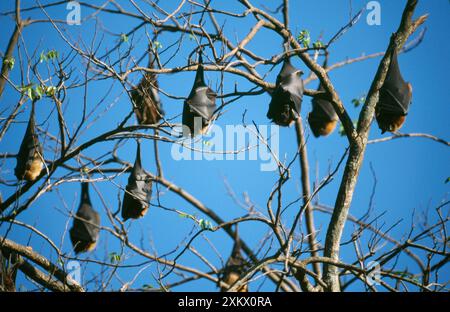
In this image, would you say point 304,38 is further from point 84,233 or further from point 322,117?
point 84,233

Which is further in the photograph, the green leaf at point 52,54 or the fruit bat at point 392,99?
the fruit bat at point 392,99

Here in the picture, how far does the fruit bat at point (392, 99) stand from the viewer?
8.56 metres

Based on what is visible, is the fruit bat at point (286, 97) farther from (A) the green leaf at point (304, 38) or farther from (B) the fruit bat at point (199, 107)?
(A) the green leaf at point (304, 38)

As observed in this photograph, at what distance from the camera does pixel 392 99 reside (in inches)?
340

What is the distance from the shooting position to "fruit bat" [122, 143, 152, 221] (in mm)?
10484

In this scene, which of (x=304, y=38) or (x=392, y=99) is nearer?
(x=304, y=38)

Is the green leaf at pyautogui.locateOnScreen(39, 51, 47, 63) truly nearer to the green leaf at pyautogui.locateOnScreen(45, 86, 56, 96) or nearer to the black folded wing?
the green leaf at pyautogui.locateOnScreen(45, 86, 56, 96)

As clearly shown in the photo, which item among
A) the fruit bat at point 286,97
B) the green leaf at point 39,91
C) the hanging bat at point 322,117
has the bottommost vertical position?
the green leaf at point 39,91

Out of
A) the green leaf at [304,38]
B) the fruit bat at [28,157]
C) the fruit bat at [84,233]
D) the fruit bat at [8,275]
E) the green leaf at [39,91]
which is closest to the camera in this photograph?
the fruit bat at [8,275]

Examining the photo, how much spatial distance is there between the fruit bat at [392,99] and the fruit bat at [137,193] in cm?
375

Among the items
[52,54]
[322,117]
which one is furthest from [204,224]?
[322,117]

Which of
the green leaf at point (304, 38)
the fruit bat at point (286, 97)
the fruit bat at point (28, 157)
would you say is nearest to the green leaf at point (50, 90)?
the green leaf at point (304, 38)

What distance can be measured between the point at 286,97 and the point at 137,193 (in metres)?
3.30
